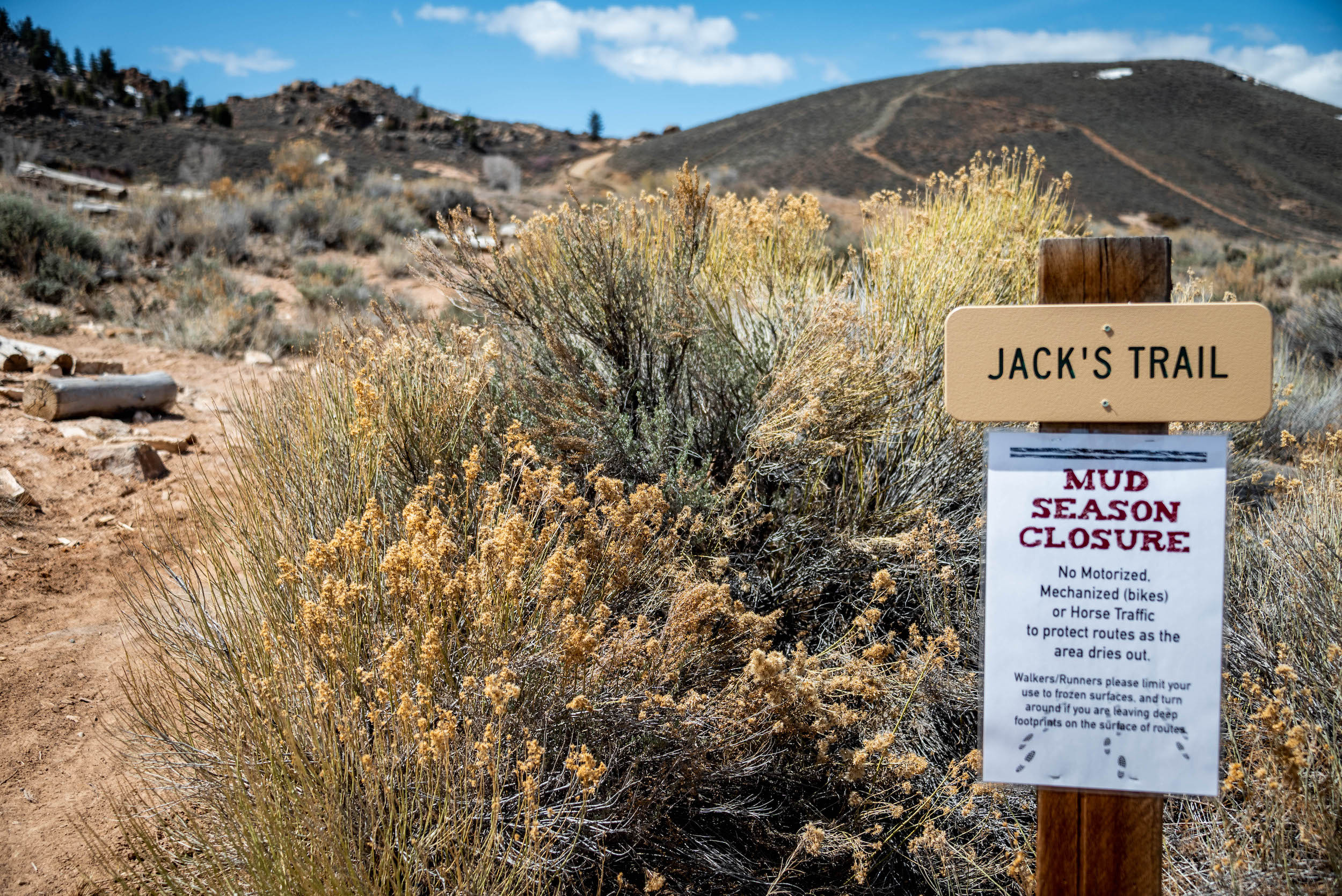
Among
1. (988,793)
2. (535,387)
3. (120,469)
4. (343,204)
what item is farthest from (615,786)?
(343,204)

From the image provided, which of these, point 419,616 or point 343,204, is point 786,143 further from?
point 419,616

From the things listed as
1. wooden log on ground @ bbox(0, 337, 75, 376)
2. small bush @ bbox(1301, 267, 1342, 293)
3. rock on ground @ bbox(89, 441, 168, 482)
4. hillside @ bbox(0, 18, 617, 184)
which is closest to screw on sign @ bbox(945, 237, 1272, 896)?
rock on ground @ bbox(89, 441, 168, 482)

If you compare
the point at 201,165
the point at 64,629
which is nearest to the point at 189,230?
the point at 64,629

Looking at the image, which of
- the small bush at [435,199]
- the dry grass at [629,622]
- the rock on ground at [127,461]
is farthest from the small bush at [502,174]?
the dry grass at [629,622]

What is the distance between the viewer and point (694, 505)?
3.05 metres

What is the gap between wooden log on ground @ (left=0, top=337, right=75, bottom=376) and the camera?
20.8 ft

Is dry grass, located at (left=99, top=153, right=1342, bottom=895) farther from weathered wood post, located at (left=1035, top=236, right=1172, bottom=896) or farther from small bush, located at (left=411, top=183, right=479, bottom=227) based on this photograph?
small bush, located at (left=411, top=183, right=479, bottom=227)

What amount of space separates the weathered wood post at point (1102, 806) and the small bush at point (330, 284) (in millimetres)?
8530

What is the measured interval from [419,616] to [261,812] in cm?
52

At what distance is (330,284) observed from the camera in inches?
413

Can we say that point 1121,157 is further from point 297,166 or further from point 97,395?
point 97,395

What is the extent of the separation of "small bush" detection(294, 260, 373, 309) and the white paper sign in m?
8.63

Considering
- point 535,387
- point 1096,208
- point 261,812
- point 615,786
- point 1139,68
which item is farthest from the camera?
point 1139,68

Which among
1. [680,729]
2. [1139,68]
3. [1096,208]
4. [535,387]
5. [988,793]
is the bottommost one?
[988,793]
